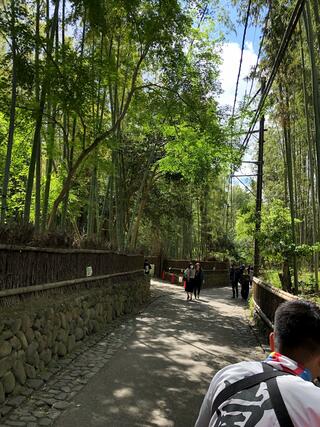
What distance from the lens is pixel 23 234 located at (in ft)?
17.5

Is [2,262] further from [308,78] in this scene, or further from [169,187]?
[169,187]

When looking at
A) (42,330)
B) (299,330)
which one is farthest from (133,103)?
(299,330)

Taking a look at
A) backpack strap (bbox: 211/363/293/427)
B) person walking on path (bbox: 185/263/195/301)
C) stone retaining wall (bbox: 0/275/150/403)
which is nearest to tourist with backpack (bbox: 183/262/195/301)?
person walking on path (bbox: 185/263/195/301)

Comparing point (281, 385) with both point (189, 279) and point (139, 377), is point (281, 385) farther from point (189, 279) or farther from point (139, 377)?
point (189, 279)

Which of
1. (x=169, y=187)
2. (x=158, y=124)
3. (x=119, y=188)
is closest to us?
(x=158, y=124)

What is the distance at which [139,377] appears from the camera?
542 cm

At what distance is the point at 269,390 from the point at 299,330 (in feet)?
1.02

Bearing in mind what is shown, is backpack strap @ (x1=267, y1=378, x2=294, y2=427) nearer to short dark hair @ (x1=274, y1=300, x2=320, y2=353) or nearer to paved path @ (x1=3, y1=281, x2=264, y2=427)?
short dark hair @ (x1=274, y1=300, x2=320, y2=353)

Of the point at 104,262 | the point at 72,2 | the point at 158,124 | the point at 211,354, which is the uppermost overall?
the point at 72,2

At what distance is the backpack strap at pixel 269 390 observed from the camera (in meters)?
1.06

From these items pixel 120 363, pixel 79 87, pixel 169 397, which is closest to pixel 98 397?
pixel 169 397

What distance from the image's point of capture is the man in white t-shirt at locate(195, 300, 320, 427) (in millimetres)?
1069

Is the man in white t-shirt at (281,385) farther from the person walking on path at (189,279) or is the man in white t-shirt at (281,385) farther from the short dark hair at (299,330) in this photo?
the person walking on path at (189,279)

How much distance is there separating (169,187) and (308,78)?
11.7m
